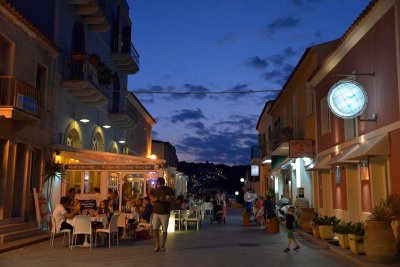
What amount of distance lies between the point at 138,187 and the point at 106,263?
2090 centimetres

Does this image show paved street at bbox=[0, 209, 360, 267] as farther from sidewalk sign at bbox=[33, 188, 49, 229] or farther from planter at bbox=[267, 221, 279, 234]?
planter at bbox=[267, 221, 279, 234]

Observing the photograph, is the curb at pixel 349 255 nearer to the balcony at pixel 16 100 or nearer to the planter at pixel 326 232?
the planter at pixel 326 232

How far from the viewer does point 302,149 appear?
20688 mm

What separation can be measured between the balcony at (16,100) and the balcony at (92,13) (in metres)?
7.27

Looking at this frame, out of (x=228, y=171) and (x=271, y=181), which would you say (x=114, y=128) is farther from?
(x=228, y=171)

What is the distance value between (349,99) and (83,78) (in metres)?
11.6

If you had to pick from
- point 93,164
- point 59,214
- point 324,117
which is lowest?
point 59,214

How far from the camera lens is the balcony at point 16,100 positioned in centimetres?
1327

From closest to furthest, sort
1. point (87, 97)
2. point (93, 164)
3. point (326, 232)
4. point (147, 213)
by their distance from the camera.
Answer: point (326, 232) < point (147, 213) < point (93, 164) < point (87, 97)

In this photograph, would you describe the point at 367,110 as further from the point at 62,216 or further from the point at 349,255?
the point at 62,216

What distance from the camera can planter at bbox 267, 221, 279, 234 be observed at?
1822cm

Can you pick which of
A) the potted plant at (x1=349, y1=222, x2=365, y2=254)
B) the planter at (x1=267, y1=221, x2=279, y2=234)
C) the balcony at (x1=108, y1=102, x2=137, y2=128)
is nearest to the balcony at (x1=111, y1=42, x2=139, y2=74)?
the balcony at (x1=108, y1=102, x2=137, y2=128)

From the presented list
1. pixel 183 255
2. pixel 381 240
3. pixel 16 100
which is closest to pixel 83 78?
pixel 16 100

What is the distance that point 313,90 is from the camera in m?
20.4
